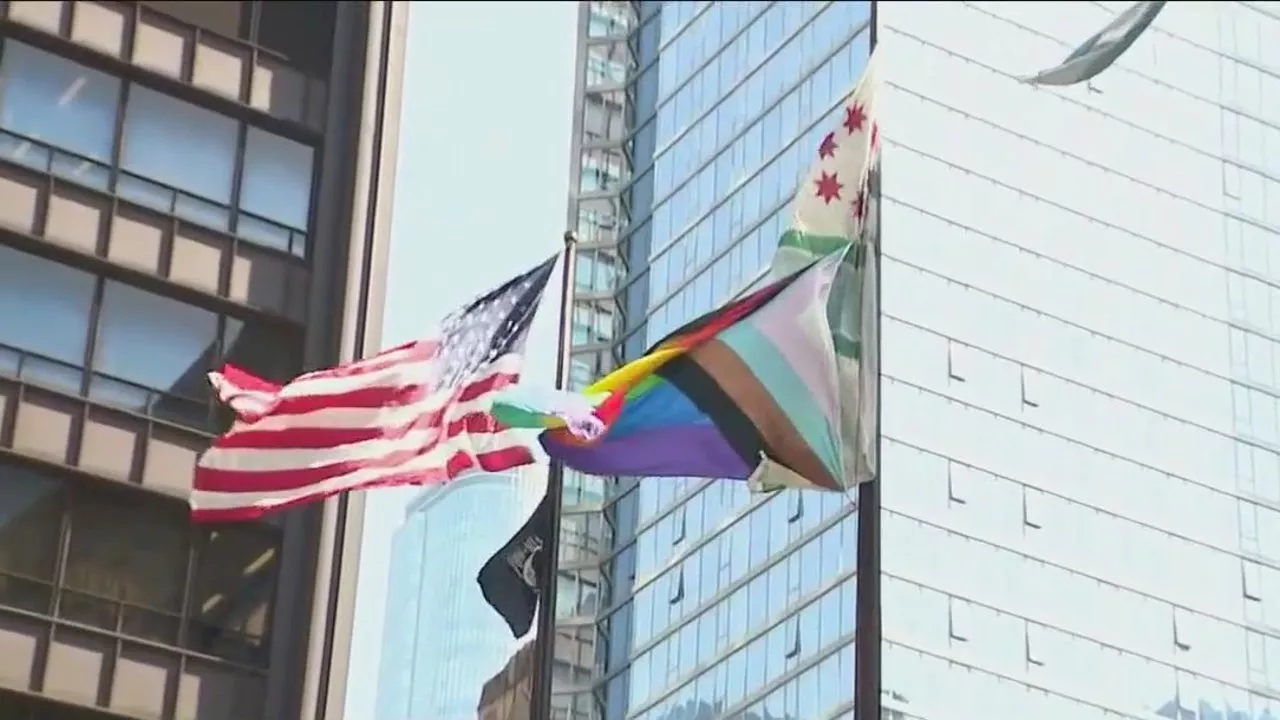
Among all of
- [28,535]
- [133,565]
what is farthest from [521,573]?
[28,535]

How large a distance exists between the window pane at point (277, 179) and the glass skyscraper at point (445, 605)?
504 centimetres

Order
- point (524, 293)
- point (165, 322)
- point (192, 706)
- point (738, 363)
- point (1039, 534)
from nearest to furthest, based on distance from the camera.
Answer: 1. point (738, 363)
2. point (524, 293)
3. point (192, 706)
4. point (165, 322)
5. point (1039, 534)

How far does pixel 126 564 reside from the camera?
33375mm

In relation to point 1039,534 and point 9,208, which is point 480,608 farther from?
point 1039,534

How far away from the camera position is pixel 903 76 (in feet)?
225

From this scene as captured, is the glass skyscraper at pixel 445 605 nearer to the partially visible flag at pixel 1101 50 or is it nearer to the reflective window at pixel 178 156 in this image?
the reflective window at pixel 178 156

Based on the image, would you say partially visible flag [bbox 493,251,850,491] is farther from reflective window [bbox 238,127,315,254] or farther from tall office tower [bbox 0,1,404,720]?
reflective window [bbox 238,127,315,254]

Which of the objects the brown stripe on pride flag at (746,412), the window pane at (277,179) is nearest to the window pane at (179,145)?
the window pane at (277,179)

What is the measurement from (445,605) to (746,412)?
6758 millimetres

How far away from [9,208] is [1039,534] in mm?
37030

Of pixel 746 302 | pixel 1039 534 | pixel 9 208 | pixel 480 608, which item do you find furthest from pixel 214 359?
pixel 1039 534

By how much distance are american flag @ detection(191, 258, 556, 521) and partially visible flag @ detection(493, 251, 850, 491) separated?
105 cm

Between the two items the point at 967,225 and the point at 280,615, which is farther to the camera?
the point at 967,225

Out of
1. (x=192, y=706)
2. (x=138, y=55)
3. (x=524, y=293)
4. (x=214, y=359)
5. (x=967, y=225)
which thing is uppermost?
(x=967, y=225)
